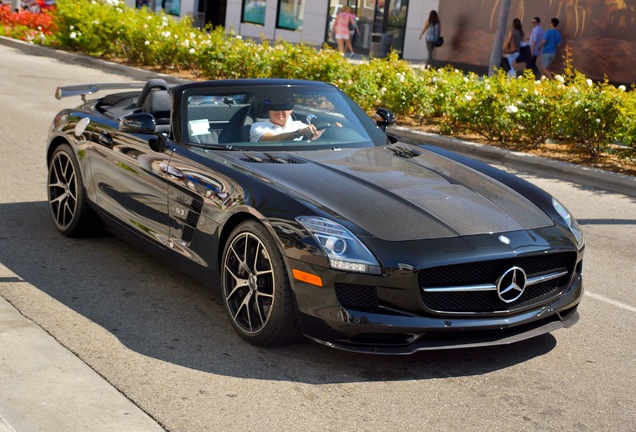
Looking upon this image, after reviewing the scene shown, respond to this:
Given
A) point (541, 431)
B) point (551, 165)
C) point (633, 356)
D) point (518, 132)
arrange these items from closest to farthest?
point (541, 431) < point (633, 356) < point (551, 165) < point (518, 132)

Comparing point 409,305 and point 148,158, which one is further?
point 148,158

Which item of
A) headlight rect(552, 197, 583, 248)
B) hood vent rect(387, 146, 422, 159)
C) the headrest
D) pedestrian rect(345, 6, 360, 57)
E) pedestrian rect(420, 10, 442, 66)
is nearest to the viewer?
headlight rect(552, 197, 583, 248)

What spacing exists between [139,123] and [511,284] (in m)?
2.63

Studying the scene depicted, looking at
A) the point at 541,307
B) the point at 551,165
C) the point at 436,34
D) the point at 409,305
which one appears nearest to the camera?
the point at 409,305

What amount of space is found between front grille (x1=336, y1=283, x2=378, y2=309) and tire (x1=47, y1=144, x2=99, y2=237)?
9.78 feet

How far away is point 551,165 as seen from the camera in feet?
41.8

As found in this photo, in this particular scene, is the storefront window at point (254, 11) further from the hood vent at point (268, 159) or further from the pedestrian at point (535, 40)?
the hood vent at point (268, 159)

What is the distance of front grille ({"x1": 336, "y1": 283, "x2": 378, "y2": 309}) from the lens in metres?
4.89

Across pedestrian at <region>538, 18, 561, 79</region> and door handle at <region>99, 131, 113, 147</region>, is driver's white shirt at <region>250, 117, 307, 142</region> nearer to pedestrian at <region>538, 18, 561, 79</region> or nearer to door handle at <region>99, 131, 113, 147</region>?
door handle at <region>99, 131, 113, 147</region>

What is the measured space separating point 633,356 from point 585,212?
15.9 ft

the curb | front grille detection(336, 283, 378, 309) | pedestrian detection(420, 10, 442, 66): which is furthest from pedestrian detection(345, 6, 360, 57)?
front grille detection(336, 283, 378, 309)

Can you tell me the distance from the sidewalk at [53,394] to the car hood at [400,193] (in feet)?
4.84

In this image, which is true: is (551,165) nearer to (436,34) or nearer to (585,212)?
(585,212)

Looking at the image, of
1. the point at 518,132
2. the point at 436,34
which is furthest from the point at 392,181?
the point at 436,34
